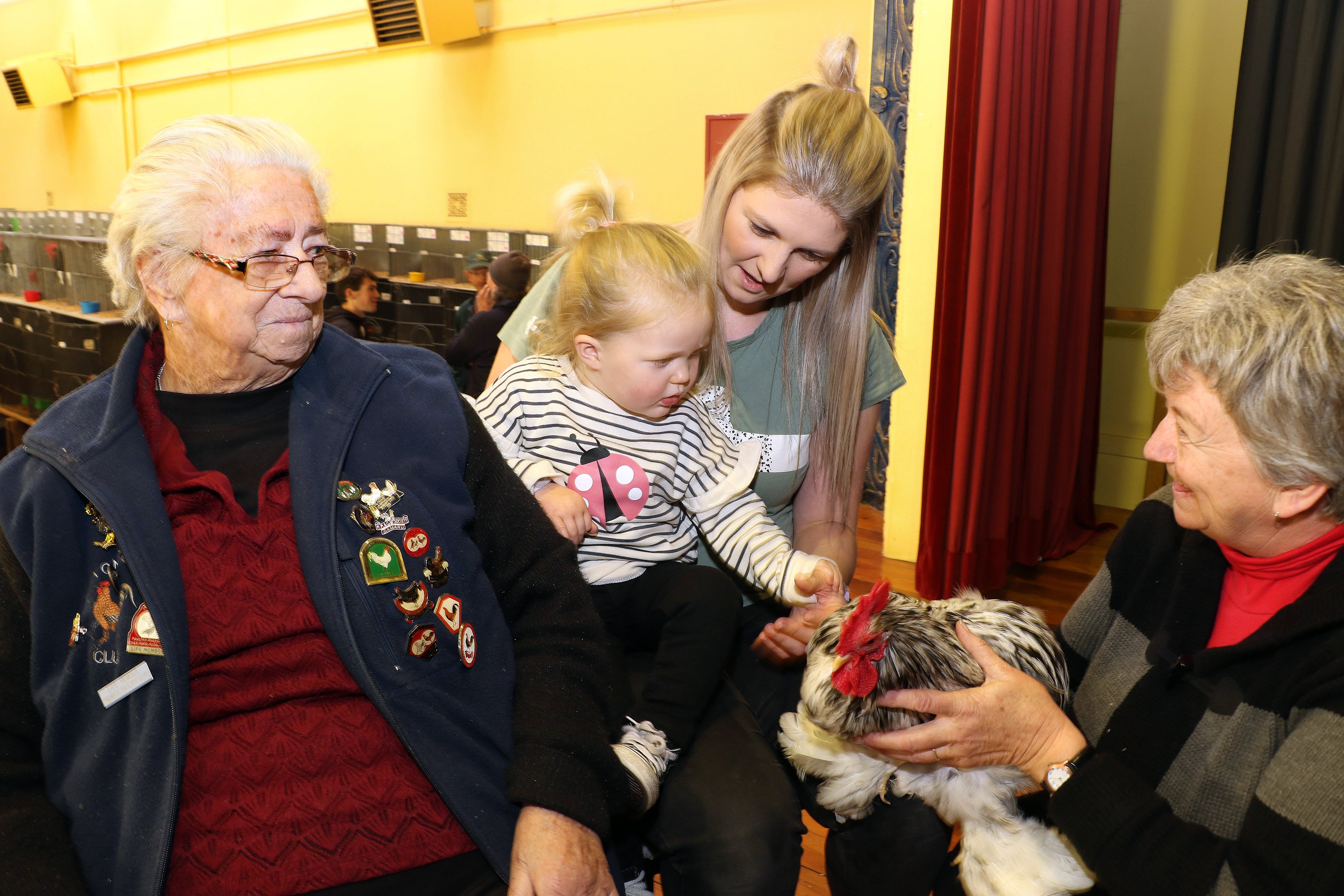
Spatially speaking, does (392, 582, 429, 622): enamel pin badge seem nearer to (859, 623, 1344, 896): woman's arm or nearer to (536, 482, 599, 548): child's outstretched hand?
(536, 482, 599, 548): child's outstretched hand

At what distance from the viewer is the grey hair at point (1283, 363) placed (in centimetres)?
107

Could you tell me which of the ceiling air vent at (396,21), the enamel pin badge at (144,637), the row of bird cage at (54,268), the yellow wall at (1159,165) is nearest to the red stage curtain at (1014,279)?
the yellow wall at (1159,165)

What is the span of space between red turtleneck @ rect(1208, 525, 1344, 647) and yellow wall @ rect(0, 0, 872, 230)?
12.9 feet

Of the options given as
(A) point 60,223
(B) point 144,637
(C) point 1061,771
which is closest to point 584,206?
(B) point 144,637

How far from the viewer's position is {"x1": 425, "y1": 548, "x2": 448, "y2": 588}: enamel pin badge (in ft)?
4.46

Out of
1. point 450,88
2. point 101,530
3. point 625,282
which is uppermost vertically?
point 450,88

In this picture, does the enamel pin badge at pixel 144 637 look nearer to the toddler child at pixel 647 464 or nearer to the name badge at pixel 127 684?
the name badge at pixel 127 684

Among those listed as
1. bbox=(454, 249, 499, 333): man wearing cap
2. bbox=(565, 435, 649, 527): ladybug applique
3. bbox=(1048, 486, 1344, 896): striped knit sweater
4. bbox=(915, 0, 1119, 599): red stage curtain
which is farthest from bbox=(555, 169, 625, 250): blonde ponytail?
bbox=(454, 249, 499, 333): man wearing cap

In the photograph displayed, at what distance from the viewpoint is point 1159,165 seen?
452 centimetres

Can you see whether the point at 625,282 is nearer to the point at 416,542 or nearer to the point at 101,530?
the point at 416,542

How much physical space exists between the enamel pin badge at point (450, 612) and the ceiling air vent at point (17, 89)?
12693 millimetres

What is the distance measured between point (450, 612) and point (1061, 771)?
3.02 feet

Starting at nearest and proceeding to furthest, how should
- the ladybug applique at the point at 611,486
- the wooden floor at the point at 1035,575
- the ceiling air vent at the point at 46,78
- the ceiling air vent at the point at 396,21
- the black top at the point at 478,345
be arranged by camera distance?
the ladybug applique at the point at 611,486, the wooden floor at the point at 1035,575, the black top at the point at 478,345, the ceiling air vent at the point at 396,21, the ceiling air vent at the point at 46,78

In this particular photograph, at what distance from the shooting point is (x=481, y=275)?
6.02m
